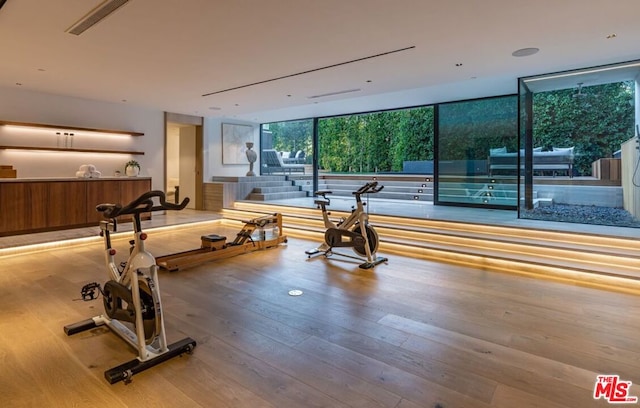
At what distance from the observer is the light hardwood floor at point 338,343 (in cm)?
203

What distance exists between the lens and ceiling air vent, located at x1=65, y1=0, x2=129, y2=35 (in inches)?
130

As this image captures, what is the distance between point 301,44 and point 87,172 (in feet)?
18.5

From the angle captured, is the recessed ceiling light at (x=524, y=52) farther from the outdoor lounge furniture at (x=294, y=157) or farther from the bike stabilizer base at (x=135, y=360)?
the outdoor lounge furniture at (x=294, y=157)

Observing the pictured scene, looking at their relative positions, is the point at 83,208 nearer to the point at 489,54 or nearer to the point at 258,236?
the point at 258,236

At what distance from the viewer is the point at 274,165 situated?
11852 millimetres

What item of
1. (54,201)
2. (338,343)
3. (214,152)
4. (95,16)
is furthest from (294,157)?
(338,343)

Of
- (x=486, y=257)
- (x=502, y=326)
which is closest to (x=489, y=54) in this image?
(x=486, y=257)

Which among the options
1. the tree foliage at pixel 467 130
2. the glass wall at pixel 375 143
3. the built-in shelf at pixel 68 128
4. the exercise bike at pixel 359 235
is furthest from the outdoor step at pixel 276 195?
the exercise bike at pixel 359 235

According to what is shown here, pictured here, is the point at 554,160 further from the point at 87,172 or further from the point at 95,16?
the point at 87,172

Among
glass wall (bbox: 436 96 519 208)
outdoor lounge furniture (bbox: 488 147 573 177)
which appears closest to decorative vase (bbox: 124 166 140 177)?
glass wall (bbox: 436 96 519 208)

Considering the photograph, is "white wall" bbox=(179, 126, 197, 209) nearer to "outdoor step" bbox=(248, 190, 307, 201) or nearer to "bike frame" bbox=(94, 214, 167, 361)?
"outdoor step" bbox=(248, 190, 307, 201)

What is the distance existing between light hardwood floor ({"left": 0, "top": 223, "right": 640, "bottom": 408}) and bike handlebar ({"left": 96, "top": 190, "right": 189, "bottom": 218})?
1014mm

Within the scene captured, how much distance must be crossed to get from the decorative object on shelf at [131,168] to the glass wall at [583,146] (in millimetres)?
8307

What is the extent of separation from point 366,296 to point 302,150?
26.5ft
